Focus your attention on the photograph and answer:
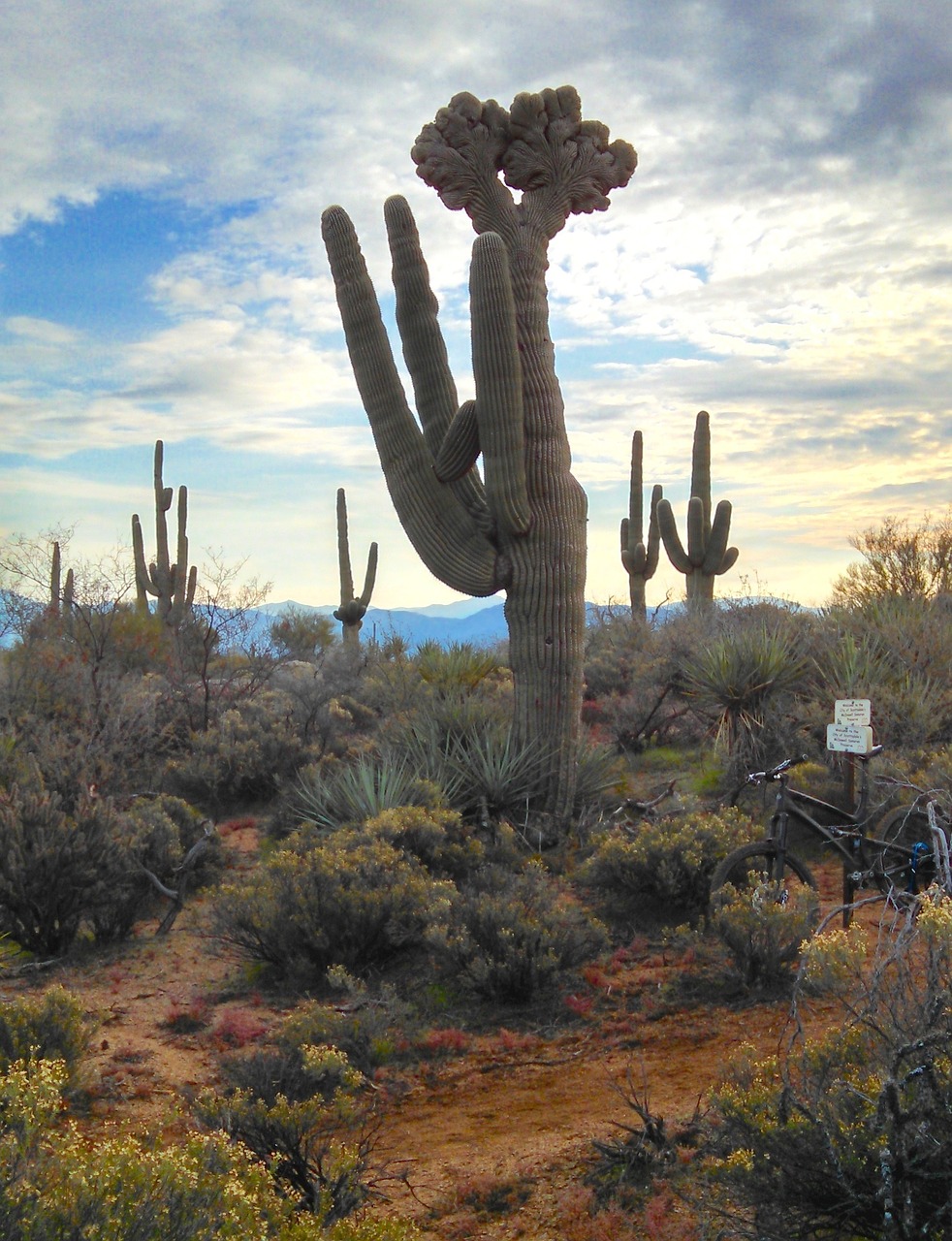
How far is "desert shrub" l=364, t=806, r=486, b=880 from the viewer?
26.4 feet

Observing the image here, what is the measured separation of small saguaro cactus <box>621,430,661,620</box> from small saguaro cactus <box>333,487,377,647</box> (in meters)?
6.98

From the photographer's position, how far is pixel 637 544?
22.5 m

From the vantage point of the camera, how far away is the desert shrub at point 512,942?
6.31 meters

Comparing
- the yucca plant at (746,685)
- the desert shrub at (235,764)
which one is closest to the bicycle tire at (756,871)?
the yucca plant at (746,685)

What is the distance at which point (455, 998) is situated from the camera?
6.49 m

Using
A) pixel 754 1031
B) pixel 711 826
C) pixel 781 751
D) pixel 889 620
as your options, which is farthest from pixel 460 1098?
→ pixel 889 620

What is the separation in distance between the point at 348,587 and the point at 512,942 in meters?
20.8

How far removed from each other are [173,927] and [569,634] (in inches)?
166

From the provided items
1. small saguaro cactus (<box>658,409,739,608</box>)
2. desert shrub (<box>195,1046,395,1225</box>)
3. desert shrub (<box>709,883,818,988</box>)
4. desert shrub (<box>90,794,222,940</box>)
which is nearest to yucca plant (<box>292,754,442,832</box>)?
desert shrub (<box>90,794,222,940</box>)

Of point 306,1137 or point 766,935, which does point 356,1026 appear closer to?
point 306,1137

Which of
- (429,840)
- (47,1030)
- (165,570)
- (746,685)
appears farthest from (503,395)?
(165,570)

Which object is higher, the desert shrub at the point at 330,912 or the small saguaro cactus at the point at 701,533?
the small saguaro cactus at the point at 701,533

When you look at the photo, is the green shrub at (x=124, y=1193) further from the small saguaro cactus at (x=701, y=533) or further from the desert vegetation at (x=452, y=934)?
the small saguaro cactus at (x=701, y=533)

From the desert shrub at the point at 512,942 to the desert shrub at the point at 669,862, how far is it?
2.40 ft
